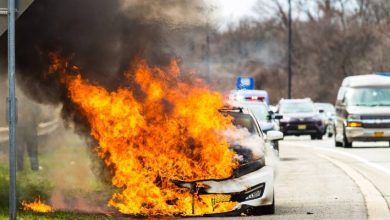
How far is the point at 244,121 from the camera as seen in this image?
14.2 metres

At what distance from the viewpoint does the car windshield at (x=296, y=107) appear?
1768 inches

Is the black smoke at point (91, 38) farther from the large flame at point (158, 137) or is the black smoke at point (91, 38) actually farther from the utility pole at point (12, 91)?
the utility pole at point (12, 91)

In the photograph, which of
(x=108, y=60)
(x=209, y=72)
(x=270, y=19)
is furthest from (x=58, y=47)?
(x=270, y=19)

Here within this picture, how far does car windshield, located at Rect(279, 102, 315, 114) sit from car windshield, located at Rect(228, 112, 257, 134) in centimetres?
3054

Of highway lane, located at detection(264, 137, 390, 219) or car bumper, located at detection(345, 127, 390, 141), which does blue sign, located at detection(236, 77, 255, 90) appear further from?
car bumper, located at detection(345, 127, 390, 141)

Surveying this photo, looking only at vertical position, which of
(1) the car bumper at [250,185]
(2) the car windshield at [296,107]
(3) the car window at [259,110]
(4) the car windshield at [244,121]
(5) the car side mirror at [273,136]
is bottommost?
(2) the car windshield at [296,107]

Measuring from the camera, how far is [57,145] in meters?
34.0

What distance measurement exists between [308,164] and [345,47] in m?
55.3

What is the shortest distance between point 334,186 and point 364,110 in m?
15.1

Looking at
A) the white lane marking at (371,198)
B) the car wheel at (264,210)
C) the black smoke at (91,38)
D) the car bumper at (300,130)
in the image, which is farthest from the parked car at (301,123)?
the car wheel at (264,210)

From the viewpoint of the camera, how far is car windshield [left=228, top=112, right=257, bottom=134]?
13984 millimetres

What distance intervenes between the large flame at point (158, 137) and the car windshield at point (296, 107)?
30.7 m

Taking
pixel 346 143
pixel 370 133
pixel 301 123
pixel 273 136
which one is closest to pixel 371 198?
pixel 273 136

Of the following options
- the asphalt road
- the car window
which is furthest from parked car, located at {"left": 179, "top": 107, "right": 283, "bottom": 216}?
the car window
